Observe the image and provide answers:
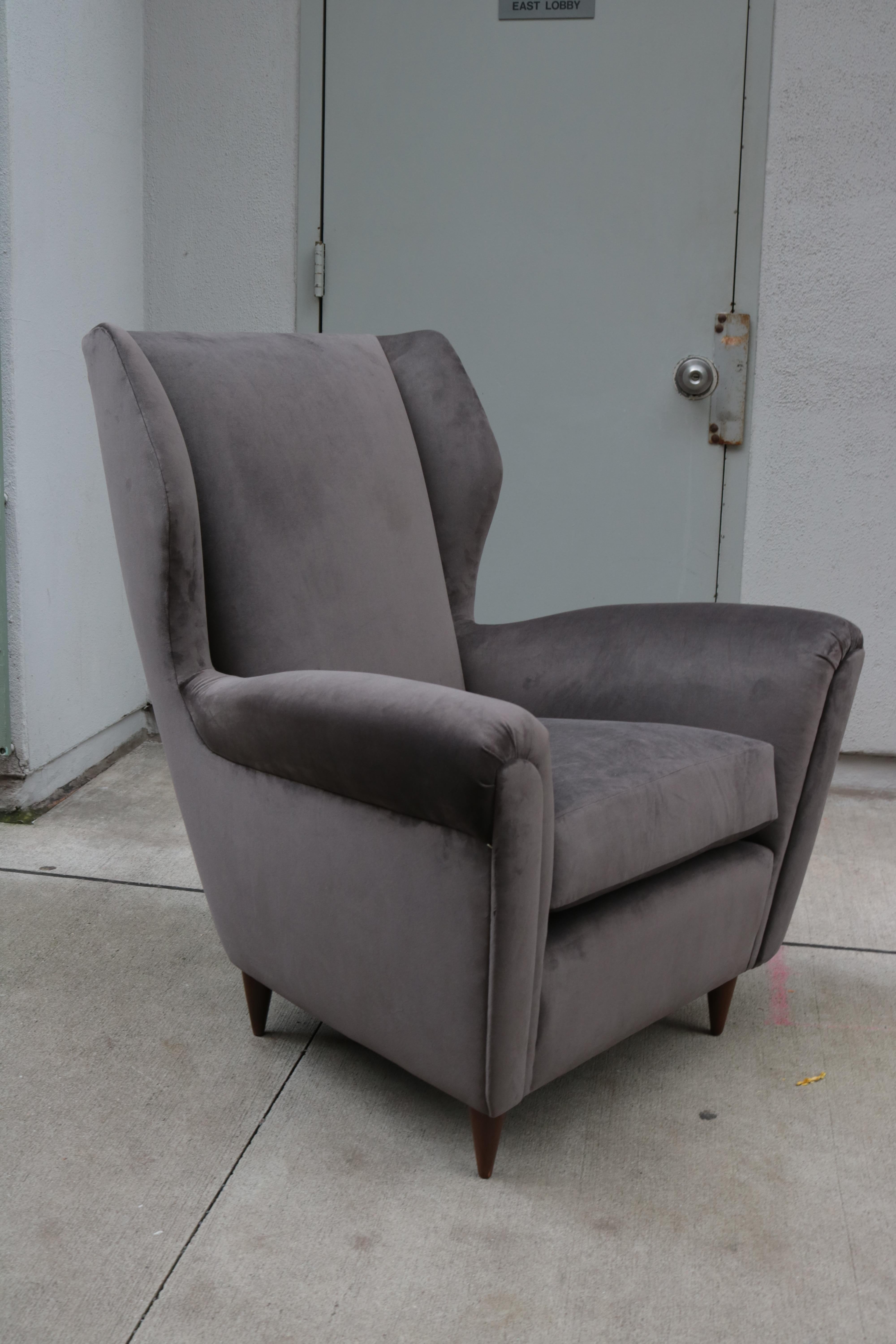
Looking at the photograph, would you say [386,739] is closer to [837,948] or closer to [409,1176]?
[409,1176]

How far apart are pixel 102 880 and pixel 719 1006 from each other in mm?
1170

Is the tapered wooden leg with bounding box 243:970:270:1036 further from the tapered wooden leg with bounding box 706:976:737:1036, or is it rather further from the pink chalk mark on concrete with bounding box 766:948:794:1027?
the pink chalk mark on concrete with bounding box 766:948:794:1027

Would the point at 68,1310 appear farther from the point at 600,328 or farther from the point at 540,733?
the point at 600,328

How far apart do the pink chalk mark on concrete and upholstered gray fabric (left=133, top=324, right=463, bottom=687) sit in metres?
0.70

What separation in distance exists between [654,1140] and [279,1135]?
1.51 feet

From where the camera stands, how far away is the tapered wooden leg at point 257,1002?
1.60 m

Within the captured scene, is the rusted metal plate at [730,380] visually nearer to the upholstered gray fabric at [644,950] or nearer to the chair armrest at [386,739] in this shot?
the upholstered gray fabric at [644,950]

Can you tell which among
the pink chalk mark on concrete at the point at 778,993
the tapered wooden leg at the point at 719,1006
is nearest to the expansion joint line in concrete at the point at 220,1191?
the tapered wooden leg at the point at 719,1006

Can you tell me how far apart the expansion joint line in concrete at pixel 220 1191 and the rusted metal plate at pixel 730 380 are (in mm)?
1814

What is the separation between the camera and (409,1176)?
4.31ft

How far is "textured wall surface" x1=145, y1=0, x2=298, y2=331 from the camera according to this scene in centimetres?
285

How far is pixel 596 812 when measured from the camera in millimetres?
1287

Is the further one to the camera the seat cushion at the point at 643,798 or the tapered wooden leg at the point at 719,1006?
the tapered wooden leg at the point at 719,1006

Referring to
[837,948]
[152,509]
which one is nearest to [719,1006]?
[837,948]
